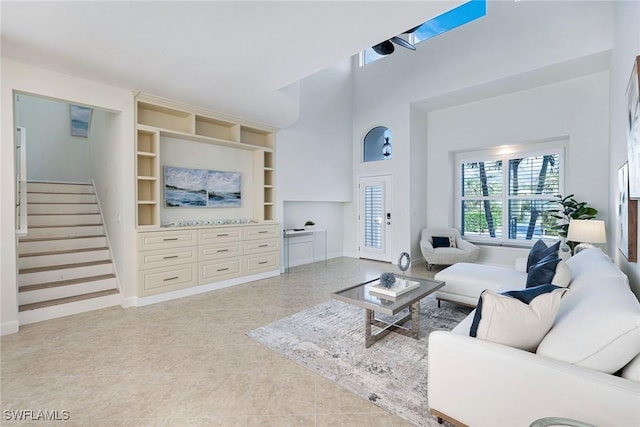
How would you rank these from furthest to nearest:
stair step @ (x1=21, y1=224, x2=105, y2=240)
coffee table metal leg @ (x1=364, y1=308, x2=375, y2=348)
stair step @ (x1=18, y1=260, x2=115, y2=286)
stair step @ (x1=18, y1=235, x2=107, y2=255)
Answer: stair step @ (x1=21, y1=224, x2=105, y2=240), stair step @ (x1=18, y1=235, x2=107, y2=255), stair step @ (x1=18, y1=260, x2=115, y2=286), coffee table metal leg @ (x1=364, y1=308, x2=375, y2=348)

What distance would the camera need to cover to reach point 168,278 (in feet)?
12.6

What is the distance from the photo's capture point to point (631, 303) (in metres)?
1.26

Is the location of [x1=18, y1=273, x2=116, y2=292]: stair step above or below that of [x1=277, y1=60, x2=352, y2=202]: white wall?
below

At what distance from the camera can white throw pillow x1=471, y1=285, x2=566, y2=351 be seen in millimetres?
1395

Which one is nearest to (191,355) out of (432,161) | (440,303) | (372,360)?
(372,360)

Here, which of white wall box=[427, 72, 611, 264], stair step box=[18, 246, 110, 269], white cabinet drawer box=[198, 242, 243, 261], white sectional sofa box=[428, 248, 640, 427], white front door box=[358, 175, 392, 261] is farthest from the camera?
white front door box=[358, 175, 392, 261]

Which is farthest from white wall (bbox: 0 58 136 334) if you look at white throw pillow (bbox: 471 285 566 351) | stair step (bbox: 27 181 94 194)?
white throw pillow (bbox: 471 285 566 351)

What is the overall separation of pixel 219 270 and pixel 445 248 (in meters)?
4.06

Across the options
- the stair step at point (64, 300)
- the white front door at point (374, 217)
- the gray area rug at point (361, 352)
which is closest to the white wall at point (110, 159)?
the stair step at point (64, 300)

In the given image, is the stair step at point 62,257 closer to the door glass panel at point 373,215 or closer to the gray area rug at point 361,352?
the gray area rug at point 361,352

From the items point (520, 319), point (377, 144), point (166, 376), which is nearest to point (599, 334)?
point (520, 319)

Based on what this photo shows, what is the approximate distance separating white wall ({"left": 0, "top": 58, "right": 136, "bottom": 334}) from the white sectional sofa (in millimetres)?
3702

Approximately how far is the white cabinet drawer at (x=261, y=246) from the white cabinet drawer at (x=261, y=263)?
9 centimetres

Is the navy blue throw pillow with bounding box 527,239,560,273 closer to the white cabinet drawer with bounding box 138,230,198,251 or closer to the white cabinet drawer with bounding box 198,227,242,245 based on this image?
the white cabinet drawer with bounding box 198,227,242,245
